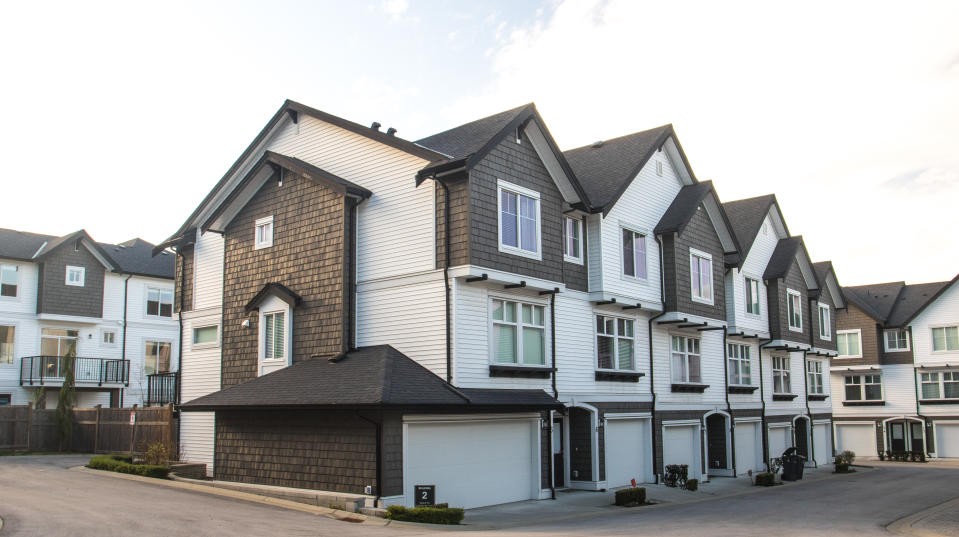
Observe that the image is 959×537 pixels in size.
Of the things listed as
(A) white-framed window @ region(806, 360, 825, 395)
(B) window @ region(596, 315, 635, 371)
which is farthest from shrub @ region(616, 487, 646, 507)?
(A) white-framed window @ region(806, 360, 825, 395)

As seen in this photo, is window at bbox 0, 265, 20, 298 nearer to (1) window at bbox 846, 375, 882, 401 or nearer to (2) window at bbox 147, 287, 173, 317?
(2) window at bbox 147, 287, 173, 317

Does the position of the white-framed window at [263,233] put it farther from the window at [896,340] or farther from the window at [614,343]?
the window at [896,340]

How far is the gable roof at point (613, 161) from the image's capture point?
25750 millimetres

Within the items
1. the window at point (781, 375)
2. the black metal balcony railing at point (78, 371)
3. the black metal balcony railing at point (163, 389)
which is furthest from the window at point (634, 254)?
the black metal balcony railing at point (78, 371)

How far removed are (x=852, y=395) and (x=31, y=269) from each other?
152ft

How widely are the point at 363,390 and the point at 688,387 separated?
1437 cm

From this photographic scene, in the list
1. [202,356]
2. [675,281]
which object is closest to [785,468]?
[675,281]

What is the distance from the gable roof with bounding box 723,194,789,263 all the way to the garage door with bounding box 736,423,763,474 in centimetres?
692

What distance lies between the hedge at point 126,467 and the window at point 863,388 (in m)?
42.3

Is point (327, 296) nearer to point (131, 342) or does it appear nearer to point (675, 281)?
point (675, 281)

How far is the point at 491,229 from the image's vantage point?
20.7 meters

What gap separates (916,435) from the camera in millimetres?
48469

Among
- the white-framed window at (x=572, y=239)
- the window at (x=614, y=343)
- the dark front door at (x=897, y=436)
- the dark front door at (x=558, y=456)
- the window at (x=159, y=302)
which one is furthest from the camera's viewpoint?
the dark front door at (x=897, y=436)

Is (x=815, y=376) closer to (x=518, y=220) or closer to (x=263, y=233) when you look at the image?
(x=518, y=220)
